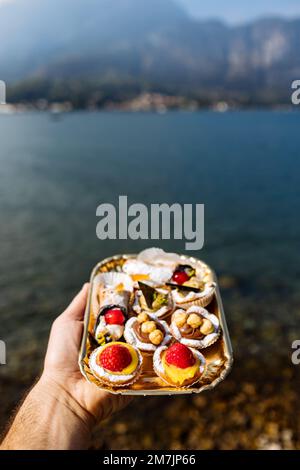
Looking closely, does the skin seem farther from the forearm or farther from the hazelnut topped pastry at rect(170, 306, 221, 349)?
the hazelnut topped pastry at rect(170, 306, 221, 349)

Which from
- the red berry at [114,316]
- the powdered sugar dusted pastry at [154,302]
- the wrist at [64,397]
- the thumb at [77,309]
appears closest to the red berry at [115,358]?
the red berry at [114,316]

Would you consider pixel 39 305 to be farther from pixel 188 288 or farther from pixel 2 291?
pixel 188 288

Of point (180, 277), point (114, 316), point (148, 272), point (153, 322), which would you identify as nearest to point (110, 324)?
point (114, 316)

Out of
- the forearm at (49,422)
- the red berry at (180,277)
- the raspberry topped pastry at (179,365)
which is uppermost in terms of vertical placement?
the red berry at (180,277)

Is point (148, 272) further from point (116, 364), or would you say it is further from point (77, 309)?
→ point (116, 364)

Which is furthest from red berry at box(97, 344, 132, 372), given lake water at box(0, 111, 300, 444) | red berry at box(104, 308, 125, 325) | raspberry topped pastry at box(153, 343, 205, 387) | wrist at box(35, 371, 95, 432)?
lake water at box(0, 111, 300, 444)

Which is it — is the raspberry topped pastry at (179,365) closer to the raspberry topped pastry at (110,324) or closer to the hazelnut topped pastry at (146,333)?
the hazelnut topped pastry at (146,333)
